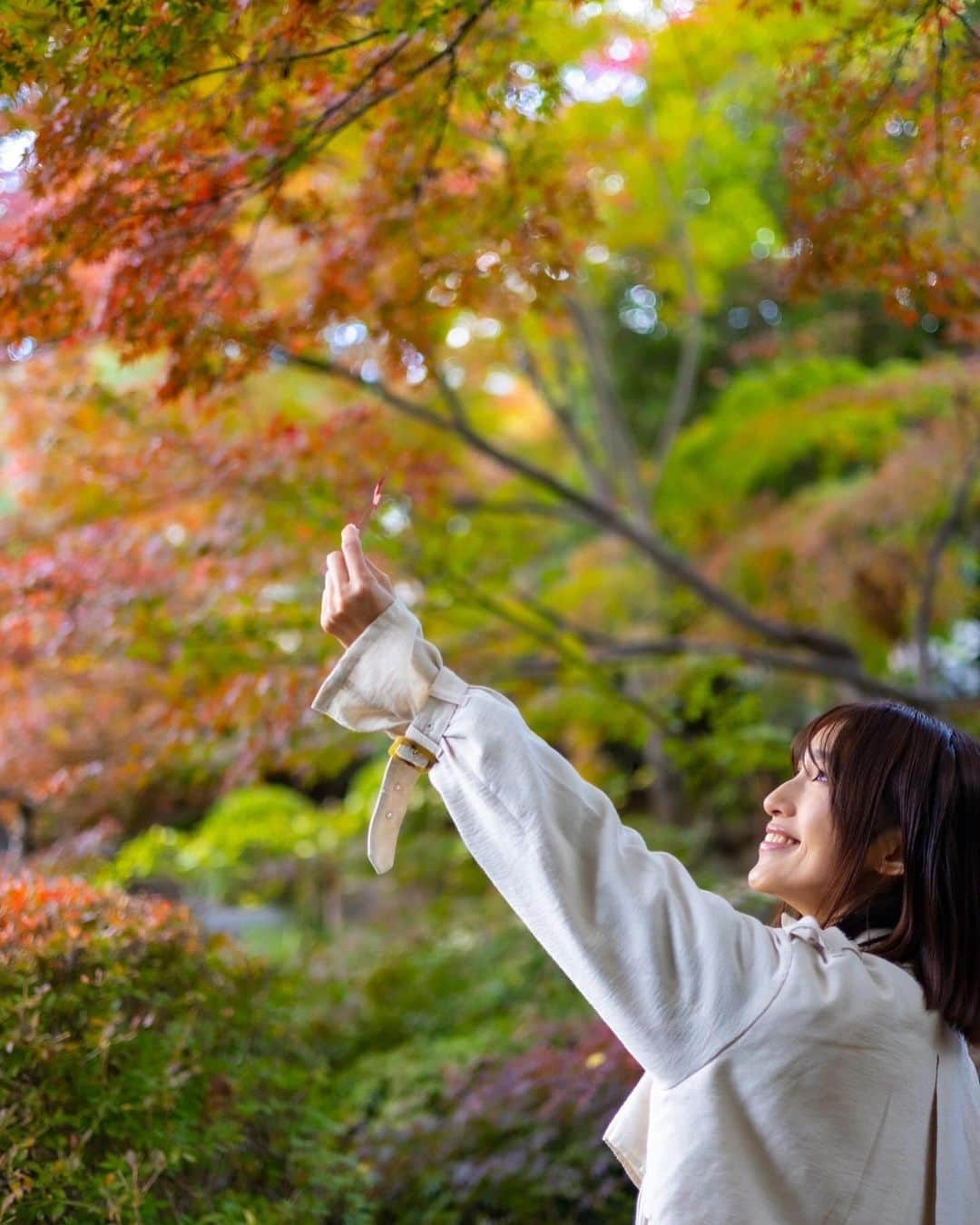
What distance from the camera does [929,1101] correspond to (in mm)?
1487

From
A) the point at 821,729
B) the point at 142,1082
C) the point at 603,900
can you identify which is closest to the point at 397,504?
the point at 142,1082

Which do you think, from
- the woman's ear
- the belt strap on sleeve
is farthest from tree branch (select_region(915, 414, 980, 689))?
the belt strap on sleeve

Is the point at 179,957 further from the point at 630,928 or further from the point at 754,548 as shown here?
the point at 754,548

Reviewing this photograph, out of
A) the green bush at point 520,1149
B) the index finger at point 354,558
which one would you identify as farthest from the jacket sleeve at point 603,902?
the green bush at point 520,1149

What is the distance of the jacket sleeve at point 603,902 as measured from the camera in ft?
4.45

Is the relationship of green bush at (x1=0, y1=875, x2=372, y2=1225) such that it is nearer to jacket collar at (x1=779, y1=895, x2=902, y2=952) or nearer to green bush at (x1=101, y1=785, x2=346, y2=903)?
jacket collar at (x1=779, y1=895, x2=902, y2=952)

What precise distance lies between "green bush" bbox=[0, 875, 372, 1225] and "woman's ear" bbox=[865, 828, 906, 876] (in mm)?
1435

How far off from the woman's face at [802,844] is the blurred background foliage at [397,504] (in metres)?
1.31

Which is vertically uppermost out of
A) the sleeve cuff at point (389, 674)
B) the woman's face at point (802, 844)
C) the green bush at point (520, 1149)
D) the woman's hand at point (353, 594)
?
the woman's hand at point (353, 594)

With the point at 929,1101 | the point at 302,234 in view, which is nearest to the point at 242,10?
the point at 302,234

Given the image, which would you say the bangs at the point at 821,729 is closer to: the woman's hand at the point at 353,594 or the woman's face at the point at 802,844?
the woman's face at the point at 802,844

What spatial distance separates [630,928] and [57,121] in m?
1.75

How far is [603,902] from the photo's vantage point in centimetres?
137

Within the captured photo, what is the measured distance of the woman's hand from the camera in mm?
1481
